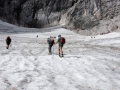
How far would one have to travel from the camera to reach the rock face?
60531 mm

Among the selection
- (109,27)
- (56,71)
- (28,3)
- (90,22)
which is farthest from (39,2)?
(56,71)

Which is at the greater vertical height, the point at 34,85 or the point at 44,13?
the point at 44,13

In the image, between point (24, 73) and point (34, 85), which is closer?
point (34, 85)

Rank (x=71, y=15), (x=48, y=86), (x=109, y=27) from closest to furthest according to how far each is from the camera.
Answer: (x=48, y=86) < (x=109, y=27) < (x=71, y=15)

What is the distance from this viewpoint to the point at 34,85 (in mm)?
7418

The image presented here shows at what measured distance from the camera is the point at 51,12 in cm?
8394

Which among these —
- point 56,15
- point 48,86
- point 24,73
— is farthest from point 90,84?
point 56,15

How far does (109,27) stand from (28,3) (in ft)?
165

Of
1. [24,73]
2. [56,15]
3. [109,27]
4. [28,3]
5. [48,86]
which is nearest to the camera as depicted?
[48,86]

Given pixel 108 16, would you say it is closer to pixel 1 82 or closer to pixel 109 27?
pixel 109 27

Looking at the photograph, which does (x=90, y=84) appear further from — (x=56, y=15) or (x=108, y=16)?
(x=56, y=15)

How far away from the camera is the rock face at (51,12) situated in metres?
60.5

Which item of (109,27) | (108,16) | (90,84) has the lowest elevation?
(90,84)

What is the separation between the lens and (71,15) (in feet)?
216
